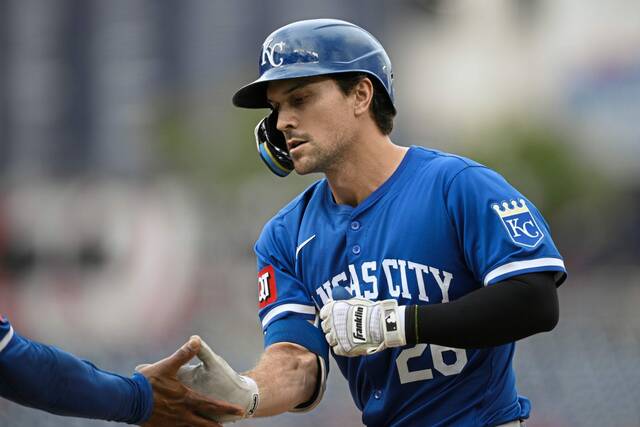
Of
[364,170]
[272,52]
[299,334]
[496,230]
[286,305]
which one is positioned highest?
[272,52]

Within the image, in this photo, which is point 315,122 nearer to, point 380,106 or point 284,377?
point 380,106

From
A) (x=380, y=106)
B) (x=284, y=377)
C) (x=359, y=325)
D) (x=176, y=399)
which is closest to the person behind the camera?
(x=359, y=325)

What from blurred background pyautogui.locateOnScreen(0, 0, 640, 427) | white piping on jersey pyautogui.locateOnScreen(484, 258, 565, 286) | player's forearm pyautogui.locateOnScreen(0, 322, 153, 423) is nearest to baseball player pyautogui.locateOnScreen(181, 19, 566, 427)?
white piping on jersey pyautogui.locateOnScreen(484, 258, 565, 286)

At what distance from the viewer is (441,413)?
13.5 feet

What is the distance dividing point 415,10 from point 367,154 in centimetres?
1740

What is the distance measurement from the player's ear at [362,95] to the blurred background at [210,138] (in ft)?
34.8

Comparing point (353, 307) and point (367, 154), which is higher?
point (367, 154)

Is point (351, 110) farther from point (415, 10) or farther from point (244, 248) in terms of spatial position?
point (415, 10)

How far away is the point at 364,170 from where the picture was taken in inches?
176

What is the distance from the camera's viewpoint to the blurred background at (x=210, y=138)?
17.5 m

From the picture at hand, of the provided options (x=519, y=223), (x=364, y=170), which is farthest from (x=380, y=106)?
(x=519, y=223)

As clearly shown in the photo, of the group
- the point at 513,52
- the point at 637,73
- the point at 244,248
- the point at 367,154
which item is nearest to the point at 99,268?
the point at 244,248

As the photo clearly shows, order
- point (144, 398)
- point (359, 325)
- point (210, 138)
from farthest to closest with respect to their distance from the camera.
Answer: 1. point (210, 138)
2. point (144, 398)
3. point (359, 325)

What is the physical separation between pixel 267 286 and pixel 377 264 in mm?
614
